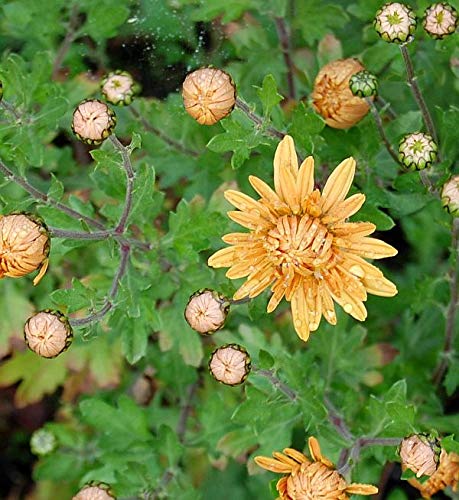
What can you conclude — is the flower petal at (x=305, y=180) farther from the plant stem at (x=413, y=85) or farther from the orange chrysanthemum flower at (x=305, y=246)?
the plant stem at (x=413, y=85)

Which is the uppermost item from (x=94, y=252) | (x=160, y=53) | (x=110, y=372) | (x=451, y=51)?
(x=451, y=51)

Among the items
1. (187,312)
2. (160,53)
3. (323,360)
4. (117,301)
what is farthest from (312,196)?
(160,53)

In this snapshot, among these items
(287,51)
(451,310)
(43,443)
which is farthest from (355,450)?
(287,51)

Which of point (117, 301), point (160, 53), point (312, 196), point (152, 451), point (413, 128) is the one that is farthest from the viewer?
point (160, 53)

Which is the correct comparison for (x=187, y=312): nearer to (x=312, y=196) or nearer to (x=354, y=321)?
(x=312, y=196)

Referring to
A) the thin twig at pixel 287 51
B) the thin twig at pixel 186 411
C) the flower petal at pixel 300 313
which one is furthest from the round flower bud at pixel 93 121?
the thin twig at pixel 186 411

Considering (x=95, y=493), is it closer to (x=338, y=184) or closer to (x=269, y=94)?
(x=338, y=184)

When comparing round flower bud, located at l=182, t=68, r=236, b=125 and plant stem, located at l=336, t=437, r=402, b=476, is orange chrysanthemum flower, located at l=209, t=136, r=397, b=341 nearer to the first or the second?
round flower bud, located at l=182, t=68, r=236, b=125
